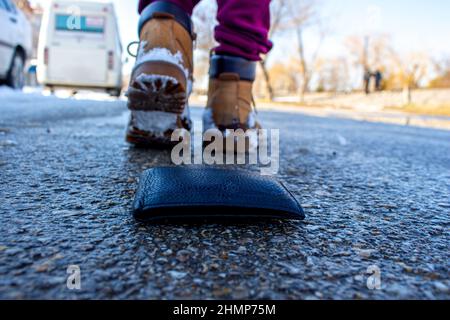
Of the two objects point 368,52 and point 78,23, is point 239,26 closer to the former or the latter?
point 78,23

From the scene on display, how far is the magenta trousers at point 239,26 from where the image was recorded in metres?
1.15

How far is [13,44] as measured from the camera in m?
4.57

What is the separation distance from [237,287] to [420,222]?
1.25ft

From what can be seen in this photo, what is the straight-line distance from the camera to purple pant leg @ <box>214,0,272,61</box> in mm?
1155

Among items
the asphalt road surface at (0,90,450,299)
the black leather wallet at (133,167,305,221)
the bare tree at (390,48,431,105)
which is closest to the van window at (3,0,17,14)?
the asphalt road surface at (0,90,450,299)

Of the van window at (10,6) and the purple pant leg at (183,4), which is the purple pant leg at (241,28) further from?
the van window at (10,6)

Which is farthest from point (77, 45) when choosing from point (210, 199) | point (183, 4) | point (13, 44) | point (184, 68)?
point (210, 199)

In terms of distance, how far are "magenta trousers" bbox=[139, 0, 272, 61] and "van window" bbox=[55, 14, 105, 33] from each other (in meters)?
6.11

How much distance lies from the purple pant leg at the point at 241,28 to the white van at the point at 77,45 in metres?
5.93

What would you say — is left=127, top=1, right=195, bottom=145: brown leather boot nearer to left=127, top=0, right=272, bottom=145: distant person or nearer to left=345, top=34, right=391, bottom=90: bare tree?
left=127, top=0, right=272, bottom=145: distant person

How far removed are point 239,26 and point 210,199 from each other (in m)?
0.77

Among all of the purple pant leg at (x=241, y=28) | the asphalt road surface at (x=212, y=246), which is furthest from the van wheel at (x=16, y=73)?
the asphalt road surface at (x=212, y=246)

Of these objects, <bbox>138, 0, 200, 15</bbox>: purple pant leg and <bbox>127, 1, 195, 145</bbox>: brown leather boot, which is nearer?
<bbox>127, 1, 195, 145</bbox>: brown leather boot

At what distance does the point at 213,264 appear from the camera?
0.41m
